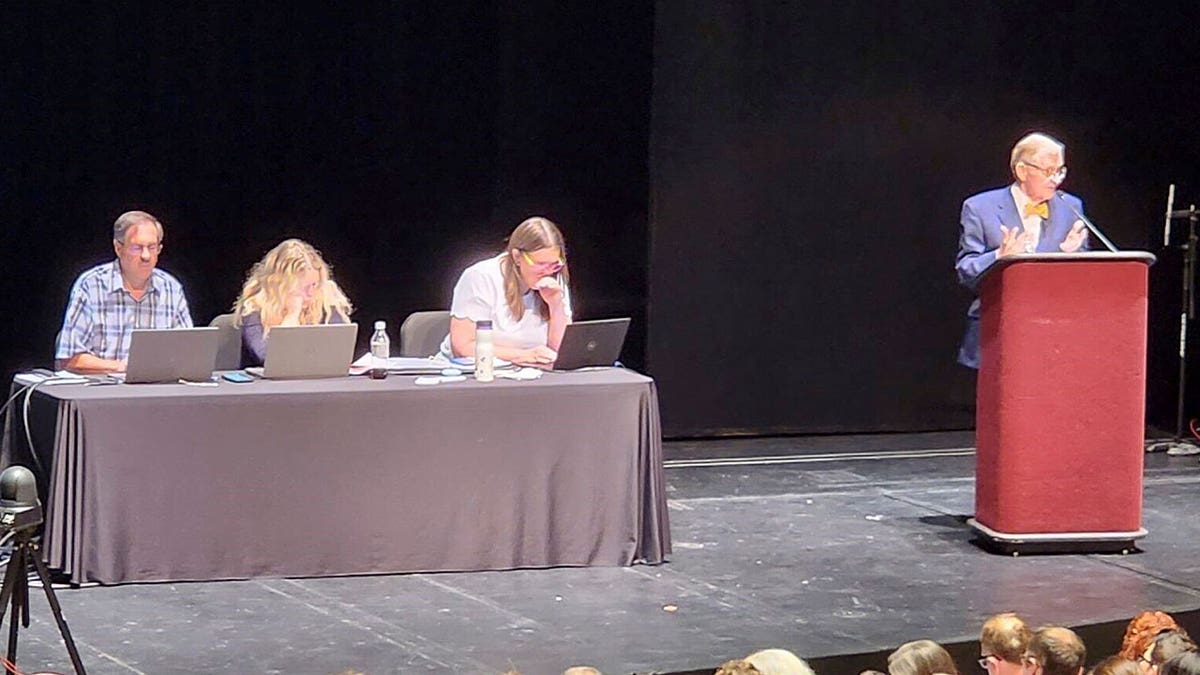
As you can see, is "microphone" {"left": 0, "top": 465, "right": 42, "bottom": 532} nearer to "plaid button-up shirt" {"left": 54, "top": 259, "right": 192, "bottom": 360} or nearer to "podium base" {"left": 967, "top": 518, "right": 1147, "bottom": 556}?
"plaid button-up shirt" {"left": 54, "top": 259, "right": 192, "bottom": 360}

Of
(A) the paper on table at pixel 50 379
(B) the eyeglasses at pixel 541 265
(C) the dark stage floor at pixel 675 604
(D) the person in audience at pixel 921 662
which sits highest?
(B) the eyeglasses at pixel 541 265

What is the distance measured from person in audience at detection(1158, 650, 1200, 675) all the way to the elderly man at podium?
Result: 121 inches

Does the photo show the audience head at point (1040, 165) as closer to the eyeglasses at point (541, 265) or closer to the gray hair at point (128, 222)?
the eyeglasses at point (541, 265)

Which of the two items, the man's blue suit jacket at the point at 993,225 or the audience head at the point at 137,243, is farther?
the man's blue suit jacket at the point at 993,225

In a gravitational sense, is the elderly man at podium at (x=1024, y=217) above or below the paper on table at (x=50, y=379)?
above

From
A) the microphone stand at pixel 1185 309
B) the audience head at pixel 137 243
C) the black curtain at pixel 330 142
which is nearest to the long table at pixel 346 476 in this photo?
the audience head at pixel 137 243

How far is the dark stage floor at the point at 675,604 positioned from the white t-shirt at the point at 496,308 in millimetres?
844

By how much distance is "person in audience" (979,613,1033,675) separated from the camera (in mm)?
3699

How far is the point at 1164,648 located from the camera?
367 cm

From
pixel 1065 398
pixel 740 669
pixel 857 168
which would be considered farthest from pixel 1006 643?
pixel 857 168

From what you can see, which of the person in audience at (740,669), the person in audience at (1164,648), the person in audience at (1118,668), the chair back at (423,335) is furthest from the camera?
the chair back at (423,335)

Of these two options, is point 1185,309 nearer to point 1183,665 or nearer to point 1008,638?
point 1008,638

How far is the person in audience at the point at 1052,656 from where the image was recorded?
12.0ft

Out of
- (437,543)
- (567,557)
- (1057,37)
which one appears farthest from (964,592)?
(1057,37)
